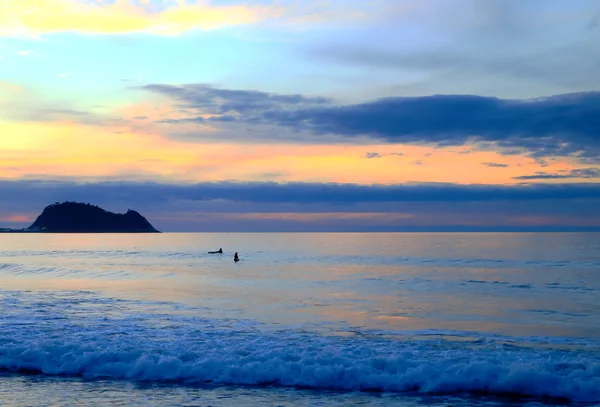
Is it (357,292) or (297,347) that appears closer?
(297,347)

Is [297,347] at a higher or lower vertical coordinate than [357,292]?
higher

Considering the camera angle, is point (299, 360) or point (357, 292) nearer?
point (299, 360)

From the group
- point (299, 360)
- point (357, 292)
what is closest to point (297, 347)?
point (299, 360)

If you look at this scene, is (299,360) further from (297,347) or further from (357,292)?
(357,292)

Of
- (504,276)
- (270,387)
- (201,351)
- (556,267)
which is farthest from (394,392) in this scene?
(556,267)

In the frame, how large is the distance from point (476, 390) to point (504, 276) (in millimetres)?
38233

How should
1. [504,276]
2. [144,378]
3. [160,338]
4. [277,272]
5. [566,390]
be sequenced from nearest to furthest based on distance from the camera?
[566,390] → [144,378] → [160,338] → [504,276] → [277,272]

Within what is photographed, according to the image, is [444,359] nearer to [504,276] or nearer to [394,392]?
[394,392]

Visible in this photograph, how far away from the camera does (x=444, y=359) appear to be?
16016mm

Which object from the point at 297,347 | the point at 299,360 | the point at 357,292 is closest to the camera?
the point at 299,360

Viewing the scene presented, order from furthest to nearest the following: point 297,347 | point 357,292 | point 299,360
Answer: point 357,292
point 297,347
point 299,360

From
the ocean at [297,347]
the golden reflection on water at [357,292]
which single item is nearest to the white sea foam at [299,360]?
the ocean at [297,347]

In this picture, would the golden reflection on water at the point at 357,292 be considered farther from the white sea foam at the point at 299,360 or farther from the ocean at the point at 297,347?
the white sea foam at the point at 299,360

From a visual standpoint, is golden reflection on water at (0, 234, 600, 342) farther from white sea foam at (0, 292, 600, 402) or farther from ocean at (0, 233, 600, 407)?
white sea foam at (0, 292, 600, 402)
